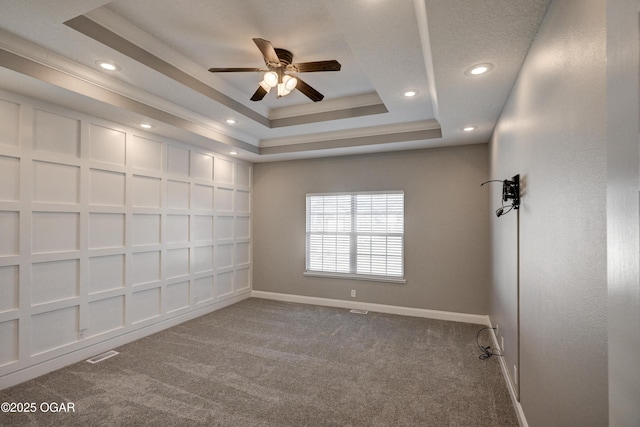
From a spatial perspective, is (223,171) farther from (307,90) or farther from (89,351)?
(89,351)

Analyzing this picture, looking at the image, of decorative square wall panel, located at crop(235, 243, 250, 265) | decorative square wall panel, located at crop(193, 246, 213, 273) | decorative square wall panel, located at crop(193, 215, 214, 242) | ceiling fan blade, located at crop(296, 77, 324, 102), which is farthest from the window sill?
ceiling fan blade, located at crop(296, 77, 324, 102)

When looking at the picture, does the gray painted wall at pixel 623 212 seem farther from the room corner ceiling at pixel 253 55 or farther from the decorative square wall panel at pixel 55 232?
the decorative square wall panel at pixel 55 232

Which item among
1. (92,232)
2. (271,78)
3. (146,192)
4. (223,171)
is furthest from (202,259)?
(271,78)

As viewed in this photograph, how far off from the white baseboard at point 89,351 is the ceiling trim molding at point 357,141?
2.70 m

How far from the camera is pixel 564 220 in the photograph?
133 centimetres

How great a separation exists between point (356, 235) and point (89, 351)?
3672 mm

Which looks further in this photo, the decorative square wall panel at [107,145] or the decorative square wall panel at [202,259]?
the decorative square wall panel at [202,259]

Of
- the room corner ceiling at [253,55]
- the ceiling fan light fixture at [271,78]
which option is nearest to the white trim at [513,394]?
the room corner ceiling at [253,55]

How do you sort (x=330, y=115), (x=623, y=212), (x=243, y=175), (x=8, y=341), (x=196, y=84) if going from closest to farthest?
(x=623, y=212) < (x=8, y=341) < (x=196, y=84) < (x=330, y=115) < (x=243, y=175)

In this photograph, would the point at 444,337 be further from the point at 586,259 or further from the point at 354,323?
the point at 586,259

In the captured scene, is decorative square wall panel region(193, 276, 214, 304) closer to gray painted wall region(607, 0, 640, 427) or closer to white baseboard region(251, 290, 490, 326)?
white baseboard region(251, 290, 490, 326)

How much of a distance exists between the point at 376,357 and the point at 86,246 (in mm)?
3225

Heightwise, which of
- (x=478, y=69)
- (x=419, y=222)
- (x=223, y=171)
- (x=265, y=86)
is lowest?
(x=419, y=222)

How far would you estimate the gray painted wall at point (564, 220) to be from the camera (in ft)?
3.38
